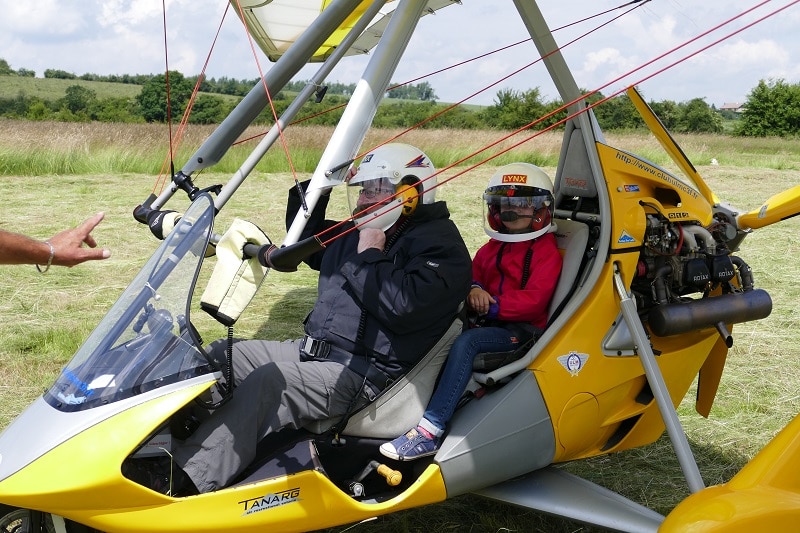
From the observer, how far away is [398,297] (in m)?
3.42

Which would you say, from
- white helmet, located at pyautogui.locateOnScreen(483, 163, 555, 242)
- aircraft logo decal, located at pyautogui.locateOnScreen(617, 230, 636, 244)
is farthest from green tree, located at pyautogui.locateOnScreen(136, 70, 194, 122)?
aircraft logo decal, located at pyautogui.locateOnScreen(617, 230, 636, 244)

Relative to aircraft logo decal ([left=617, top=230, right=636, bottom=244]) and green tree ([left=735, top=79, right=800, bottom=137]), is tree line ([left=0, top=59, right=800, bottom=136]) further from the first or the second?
aircraft logo decal ([left=617, top=230, right=636, bottom=244])

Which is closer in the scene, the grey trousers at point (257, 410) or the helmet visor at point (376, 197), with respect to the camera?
the grey trousers at point (257, 410)

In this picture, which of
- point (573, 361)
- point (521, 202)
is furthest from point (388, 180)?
point (573, 361)

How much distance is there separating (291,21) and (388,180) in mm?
2798

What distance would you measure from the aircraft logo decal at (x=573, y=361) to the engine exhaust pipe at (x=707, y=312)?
382mm

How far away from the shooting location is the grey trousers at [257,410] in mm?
3002

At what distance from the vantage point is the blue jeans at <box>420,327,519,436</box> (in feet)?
11.5

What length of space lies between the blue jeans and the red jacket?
8.0 inches

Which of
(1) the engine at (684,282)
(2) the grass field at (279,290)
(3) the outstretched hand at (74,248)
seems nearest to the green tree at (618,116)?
(2) the grass field at (279,290)

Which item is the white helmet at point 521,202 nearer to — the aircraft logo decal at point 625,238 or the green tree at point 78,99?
the aircraft logo decal at point 625,238

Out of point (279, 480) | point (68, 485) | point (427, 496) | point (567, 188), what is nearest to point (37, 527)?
point (68, 485)

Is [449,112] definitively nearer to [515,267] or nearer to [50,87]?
[515,267]

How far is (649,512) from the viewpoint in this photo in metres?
3.49
